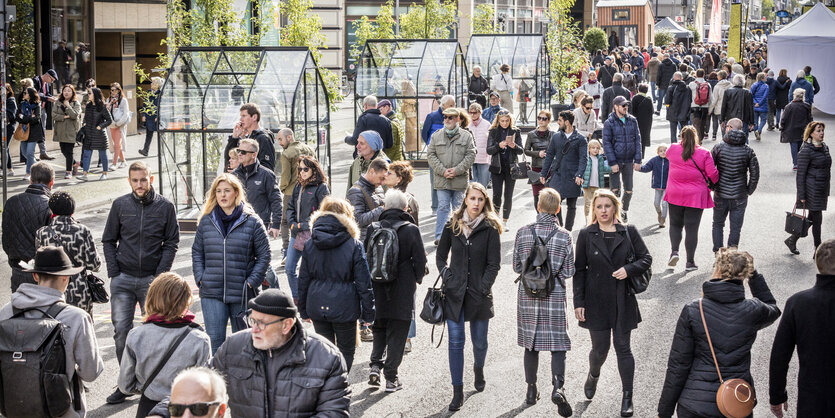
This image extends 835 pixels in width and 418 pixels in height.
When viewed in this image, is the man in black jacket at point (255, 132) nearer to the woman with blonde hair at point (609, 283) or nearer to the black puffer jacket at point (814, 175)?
the woman with blonde hair at point (609, 283)

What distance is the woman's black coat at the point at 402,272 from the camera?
29.4ft

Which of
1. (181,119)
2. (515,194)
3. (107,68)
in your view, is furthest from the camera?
(107,68)

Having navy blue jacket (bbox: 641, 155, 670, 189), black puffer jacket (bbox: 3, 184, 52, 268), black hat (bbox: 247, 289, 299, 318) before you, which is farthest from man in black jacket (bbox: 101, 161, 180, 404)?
navy blue jacket (bbox: 641, 155, 670, 189)

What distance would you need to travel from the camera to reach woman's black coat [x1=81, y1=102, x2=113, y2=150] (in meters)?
20.7

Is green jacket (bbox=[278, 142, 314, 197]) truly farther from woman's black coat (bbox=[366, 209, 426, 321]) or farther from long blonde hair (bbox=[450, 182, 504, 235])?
long blonde hair (bbox=[450, 182, 504, 235])

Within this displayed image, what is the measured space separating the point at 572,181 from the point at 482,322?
20.4 ft

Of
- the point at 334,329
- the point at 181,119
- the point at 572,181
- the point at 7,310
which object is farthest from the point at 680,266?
the point at 7,310

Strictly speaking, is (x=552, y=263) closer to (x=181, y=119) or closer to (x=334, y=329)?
(x=334, y=329)

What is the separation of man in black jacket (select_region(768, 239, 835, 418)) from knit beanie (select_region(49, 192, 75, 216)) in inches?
224

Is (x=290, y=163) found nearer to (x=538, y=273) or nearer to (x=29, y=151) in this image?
(x=538, y=273)

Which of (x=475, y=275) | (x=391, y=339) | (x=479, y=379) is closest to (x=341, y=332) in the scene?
(x=391, y=339)

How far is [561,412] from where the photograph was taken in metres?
8.44

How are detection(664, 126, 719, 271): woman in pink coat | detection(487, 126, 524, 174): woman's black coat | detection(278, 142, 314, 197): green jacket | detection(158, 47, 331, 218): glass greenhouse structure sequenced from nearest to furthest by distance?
detection(664, 126, 719, 271): woman in pink coat
detection(278, 142, 314, 197): green jacket
detection(487, 126, 524, 174): woman's black coat
detection(158, 47, 331, 218): glass greenhouse structure

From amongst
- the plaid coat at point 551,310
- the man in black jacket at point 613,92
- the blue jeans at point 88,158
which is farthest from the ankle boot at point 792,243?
the blue jeans at point 88,158
